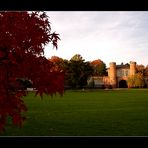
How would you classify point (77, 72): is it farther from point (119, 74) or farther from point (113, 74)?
point (119, 74)

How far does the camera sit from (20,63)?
3312 millimetres

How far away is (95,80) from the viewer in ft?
282

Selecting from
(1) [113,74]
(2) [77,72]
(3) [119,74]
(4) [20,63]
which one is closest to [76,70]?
(2) [77,72]

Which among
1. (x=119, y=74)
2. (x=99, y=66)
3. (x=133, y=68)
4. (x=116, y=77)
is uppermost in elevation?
(x=99, y=66)

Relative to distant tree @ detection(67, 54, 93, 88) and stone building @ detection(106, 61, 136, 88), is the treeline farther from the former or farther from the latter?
stone building @ detection(106, 61, 136, 88)

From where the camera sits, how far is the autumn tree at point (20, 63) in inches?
126

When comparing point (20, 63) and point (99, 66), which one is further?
point (99, 66)

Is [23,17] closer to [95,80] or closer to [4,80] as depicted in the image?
[4,80]

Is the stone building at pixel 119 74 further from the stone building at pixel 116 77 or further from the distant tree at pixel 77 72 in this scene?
the distant tree at pixel 77 72

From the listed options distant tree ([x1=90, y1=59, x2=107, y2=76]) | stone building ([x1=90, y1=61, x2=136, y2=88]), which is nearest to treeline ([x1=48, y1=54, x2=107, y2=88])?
stone building ([x1=90, y1=61, x2=136, y2=88])

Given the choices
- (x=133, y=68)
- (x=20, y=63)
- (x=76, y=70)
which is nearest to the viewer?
(x=20, y=63)
